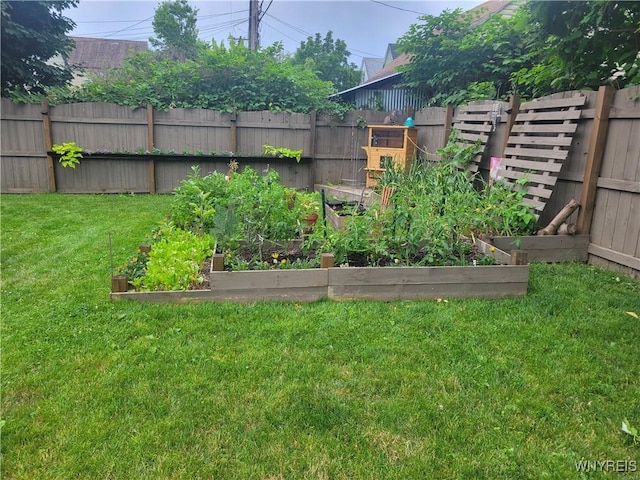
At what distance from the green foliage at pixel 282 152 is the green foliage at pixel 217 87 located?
83 centimetres

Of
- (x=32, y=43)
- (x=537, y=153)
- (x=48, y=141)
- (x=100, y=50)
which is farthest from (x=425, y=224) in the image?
(x=100, y=50)

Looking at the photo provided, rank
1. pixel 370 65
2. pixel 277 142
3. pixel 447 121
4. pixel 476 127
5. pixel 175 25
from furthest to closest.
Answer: pixel 370 65, pixel 175 25, pixel 277 142, pixel 447 121, pixel 476 127

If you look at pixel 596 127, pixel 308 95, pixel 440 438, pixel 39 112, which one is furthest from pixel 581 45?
pixel 39 112

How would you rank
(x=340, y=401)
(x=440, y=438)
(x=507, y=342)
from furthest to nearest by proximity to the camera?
(x=507, y=342), (x=340, y=401), (x=440, y=438)

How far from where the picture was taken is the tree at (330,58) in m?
33.9

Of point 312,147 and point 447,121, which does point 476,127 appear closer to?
point 447,121

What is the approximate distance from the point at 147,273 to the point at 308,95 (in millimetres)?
6783

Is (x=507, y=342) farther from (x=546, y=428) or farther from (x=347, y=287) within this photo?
(x=347, y=287)

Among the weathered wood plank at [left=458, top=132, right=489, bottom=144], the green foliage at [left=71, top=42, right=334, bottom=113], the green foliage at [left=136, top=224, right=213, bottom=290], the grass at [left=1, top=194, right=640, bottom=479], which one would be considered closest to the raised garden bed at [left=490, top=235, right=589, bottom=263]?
the grass at [left=1, top=194, right=640, bottom=479]

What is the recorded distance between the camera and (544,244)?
4234 millimetres

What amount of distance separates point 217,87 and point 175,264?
6.41 metres

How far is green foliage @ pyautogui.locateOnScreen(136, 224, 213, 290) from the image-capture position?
332cm

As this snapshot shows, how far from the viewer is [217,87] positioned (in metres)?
8.89

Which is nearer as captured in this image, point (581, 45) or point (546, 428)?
point (546, 428)
